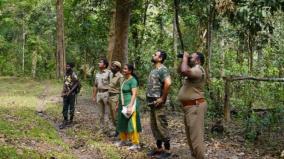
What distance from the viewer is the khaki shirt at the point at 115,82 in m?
11.5

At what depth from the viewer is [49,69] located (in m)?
40.4

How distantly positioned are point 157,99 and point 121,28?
8.92 metres

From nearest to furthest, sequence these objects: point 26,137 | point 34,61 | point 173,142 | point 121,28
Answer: point 26,137 → point 173,142 → point 121,28 → point 34,61

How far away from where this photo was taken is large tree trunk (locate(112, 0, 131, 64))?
1769 cm

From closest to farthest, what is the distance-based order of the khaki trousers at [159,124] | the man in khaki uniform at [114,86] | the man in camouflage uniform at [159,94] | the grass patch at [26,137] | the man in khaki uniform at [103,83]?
the grass patch at [26,137]
the man in camouflage uniform at [159,94]
the khaki trousers at [159,124]
the man in khaki uniform at [114,86]
the man in khaki uniform at [103,83]

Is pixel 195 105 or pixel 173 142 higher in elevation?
pixel 195 105

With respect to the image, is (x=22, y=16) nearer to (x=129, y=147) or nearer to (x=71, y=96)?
(x=71, y=96)

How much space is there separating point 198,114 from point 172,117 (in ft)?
23.2

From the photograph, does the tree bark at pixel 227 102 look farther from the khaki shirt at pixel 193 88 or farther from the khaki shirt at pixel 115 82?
the khaki shirt at pixel 193 88

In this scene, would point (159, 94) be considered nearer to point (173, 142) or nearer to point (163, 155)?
point (163, 155)

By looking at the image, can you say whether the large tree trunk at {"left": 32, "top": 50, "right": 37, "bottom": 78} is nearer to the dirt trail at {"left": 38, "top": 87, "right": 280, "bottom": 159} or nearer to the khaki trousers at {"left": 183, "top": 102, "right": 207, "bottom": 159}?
the dirt trail at {"left": 38, "top": 87, "right": 280, "bottom": 159}

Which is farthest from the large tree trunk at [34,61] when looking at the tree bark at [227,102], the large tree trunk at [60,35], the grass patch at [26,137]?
the tree bark at [227,102]

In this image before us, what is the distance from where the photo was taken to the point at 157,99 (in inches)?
369

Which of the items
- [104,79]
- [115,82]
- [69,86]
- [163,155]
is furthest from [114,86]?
[163,155]
